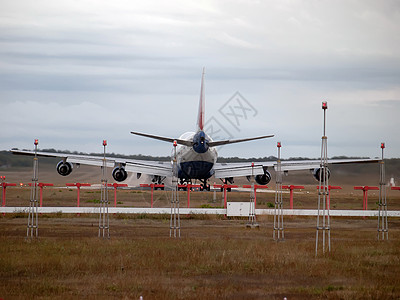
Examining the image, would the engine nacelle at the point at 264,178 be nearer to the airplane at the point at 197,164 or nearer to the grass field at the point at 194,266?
the airplane at the point at 197,164

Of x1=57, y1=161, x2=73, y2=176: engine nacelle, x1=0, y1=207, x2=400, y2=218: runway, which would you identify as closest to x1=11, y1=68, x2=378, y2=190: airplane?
x1=57, y1=161, x2=73, y2=176: engine nacelle

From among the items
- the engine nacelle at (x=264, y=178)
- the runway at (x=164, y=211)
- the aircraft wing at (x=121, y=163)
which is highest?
the aircraft wing at (x=121, y=163)

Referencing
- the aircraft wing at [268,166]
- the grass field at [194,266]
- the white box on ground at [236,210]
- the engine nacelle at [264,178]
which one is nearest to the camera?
the grass field at [194,266]

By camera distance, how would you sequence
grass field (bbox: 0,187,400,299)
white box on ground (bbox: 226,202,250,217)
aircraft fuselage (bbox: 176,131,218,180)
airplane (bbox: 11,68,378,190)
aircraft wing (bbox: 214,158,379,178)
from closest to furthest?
grass field (bbox: 0,187,400,299)
white box on ground (bbox: 226,202,250,217)
aircraft wing (bbox: 214,158,379,178)
airplane (bbox: 11,68,378,190)
aircraft fuselage (bbox: 176,131,218,180)

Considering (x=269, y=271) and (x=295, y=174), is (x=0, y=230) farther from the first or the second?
(x=295, y=174)

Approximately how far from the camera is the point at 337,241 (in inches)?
952

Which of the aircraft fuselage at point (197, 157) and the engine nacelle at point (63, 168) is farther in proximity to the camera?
the aircraft fuselage at point (197, 157)

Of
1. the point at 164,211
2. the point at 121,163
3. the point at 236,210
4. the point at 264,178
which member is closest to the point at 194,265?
the point at 236,210

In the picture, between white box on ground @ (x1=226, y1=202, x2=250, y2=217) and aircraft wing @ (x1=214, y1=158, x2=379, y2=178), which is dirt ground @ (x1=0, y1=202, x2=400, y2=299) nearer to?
white box on ground @ (x1=226, y1=202, x2=250, y2=217)

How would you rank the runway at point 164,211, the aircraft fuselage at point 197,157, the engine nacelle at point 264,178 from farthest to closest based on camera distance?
the engine nacelle at point 264,178, the aircraft fuselage at point 197,157, the runway at point 164,211

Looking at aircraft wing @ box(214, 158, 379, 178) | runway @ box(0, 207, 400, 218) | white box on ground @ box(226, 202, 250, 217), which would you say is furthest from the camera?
aircraft wing @ box(214, 158, 379, 178)

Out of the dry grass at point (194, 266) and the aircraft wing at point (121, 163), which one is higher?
the aircraft wing at point (121, 163)

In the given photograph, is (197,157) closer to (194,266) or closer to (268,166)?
(268,166)

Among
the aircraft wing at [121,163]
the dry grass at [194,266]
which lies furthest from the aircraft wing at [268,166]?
the dry grass at [194,266]
